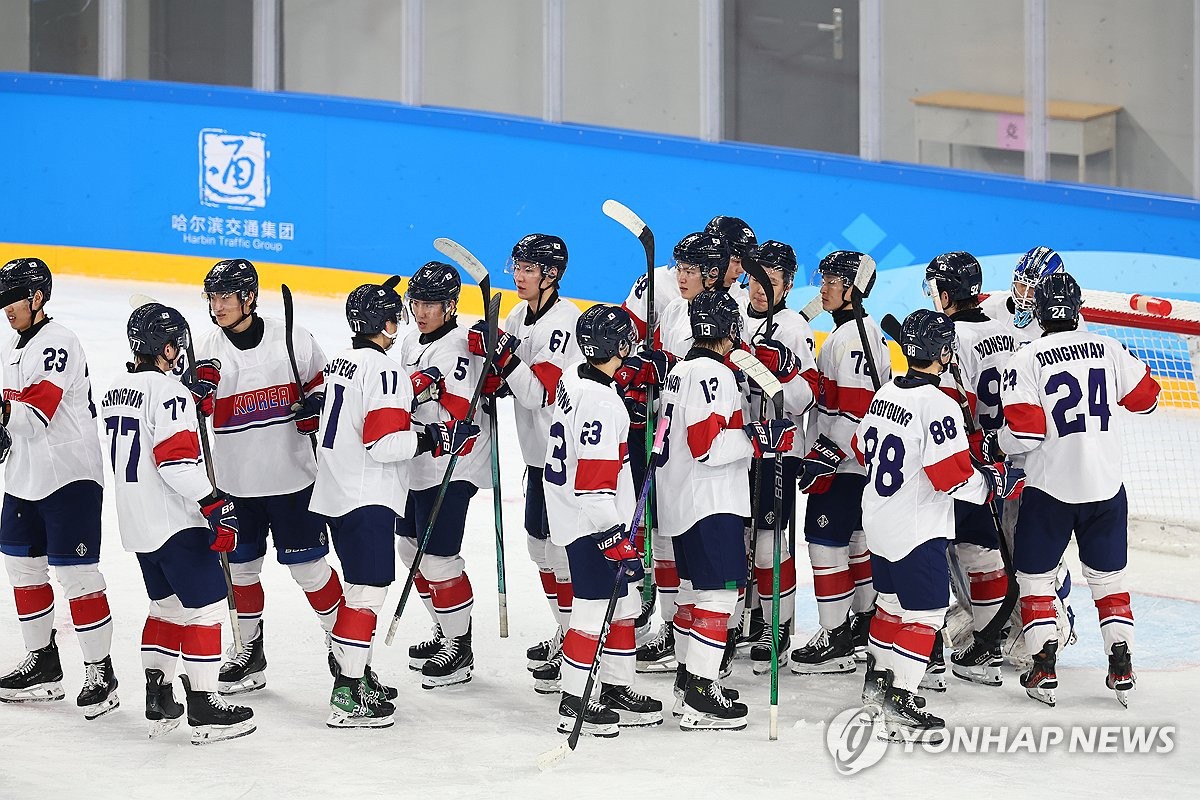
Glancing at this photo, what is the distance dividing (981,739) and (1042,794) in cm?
45

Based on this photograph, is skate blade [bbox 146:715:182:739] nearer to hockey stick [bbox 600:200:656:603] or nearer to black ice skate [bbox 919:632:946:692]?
hockey stick [bbox 600:200:656:603]

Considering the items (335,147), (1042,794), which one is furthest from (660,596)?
(335,147)

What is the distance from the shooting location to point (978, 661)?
5668 mm

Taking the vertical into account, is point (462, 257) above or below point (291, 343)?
above

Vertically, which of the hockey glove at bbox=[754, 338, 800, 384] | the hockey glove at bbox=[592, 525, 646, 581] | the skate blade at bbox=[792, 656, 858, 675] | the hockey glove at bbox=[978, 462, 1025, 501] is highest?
the hockey glove at bbox=[754, 338, 800, 384]

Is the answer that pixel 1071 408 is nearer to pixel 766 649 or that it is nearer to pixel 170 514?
pixel 766 649

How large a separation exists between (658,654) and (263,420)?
5.13 ft

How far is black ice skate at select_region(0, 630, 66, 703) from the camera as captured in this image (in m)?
5.41

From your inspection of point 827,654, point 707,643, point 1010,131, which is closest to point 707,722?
point 707,643

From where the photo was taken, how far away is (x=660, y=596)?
568cm

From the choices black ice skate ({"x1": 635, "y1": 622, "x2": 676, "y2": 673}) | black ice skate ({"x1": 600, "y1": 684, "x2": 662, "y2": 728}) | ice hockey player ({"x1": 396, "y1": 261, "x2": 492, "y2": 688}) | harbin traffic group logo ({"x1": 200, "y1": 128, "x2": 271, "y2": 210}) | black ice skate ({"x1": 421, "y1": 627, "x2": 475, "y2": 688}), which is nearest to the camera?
black ice skate ({"x1": 600, "y1": 684, "x2": 662, "y2": 728})

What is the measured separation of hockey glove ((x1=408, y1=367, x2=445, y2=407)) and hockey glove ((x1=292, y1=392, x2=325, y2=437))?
0.31 m

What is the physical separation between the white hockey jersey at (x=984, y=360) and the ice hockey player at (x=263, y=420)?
2.06m

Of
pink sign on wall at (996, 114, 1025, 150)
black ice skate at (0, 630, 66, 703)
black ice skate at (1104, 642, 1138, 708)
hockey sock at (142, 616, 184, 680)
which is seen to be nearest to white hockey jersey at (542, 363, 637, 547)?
hockey sock at (142, 616, 184, 680)
